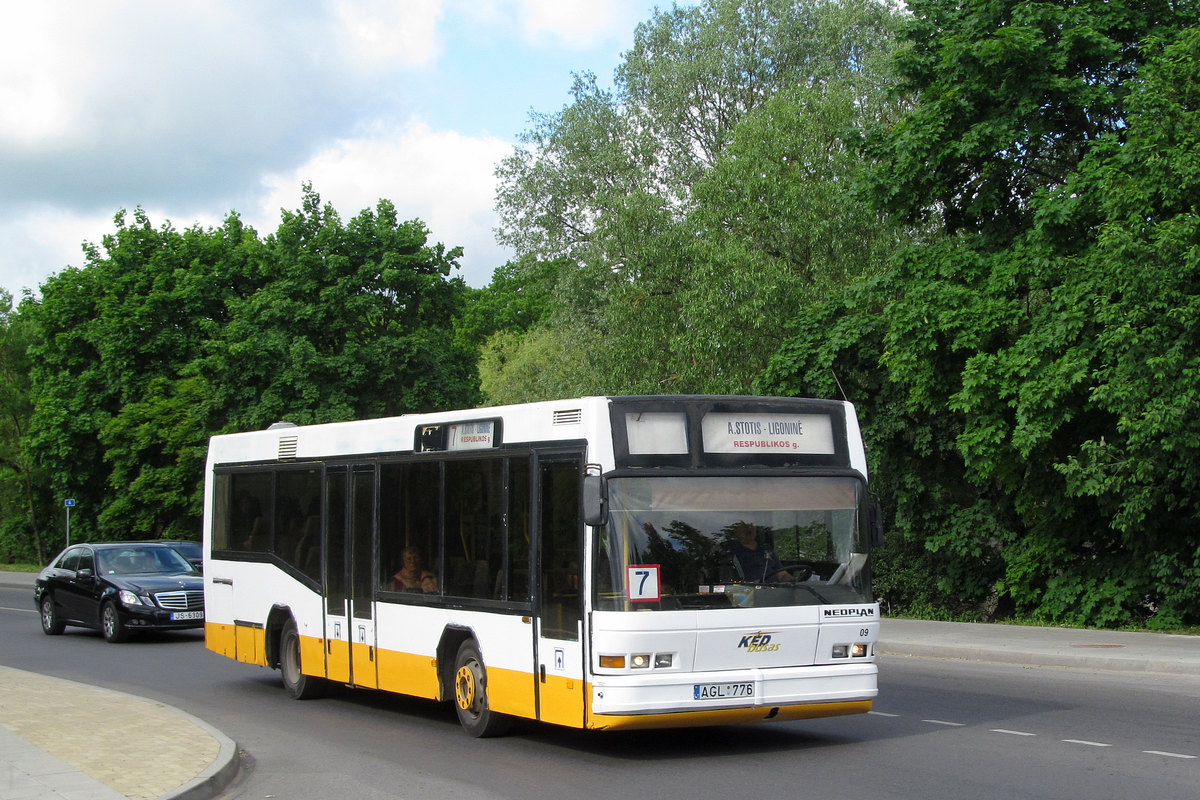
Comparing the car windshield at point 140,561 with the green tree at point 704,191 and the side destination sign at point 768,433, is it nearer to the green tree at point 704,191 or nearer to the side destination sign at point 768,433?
the green tree at point 704,191

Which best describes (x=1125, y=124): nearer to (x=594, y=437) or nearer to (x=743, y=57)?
(x=594, y=437)

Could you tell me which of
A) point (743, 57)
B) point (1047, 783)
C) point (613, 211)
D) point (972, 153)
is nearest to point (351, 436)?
point (1047, 783)

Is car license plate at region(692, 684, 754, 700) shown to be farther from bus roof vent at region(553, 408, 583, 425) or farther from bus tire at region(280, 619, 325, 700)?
bus tire at region(280, 619, 325, 700)

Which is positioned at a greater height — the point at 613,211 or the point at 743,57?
the point at 743,57

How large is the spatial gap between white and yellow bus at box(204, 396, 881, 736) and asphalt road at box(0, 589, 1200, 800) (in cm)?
44

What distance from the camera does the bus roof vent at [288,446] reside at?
48.8 ft

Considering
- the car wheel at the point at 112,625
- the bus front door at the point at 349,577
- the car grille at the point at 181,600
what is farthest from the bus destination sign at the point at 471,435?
the car wheel at the point at 112,625

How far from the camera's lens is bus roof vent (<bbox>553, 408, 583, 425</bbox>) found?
10.1 m

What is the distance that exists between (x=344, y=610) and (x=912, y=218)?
48.9 feet

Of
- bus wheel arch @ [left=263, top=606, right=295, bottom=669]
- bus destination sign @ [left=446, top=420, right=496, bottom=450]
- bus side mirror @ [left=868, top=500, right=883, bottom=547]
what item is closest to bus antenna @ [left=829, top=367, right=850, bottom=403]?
bus wheel arch @ [left=263, top=606, right=295, bottom=669]

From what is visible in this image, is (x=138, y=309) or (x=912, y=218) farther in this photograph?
(x=138, y=309)

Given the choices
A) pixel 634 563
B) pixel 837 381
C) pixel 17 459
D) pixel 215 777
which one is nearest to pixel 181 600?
pixel 837 381

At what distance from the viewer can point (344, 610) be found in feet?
44.0

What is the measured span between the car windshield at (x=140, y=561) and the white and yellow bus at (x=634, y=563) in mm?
12156
